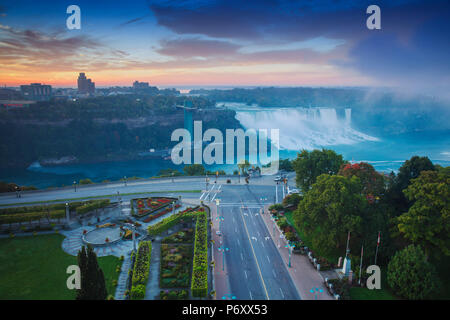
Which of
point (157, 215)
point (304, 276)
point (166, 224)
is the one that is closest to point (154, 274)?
point (166, 224)

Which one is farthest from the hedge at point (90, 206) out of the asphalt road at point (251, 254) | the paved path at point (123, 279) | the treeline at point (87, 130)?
the treeline at point (87, 130)

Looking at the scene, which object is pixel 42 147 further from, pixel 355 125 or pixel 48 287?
pixel 355 125

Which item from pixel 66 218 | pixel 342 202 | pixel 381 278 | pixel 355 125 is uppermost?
pixel 355 125

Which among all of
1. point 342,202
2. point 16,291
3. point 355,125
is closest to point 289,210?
point 342,202

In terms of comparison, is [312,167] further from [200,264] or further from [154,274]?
[154,274]

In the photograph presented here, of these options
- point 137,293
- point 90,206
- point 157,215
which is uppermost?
point 90,206

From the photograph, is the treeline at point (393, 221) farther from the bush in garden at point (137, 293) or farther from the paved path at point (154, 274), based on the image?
the bush in garden at point (137, 293)
